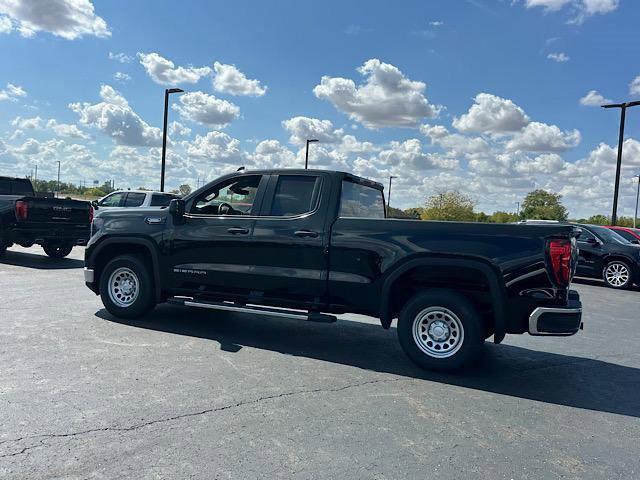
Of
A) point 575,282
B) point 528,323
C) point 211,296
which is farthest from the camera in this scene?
point 575,282

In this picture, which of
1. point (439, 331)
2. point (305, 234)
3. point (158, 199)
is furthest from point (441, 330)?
point (158, 199)

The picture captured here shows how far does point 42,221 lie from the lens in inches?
462

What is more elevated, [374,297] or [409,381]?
[374,297]

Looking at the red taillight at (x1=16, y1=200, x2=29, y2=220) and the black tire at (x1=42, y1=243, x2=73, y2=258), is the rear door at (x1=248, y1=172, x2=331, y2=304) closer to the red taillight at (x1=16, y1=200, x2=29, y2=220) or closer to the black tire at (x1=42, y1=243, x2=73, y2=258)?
the red taillight at (x1=16, y1=200, x2=29, y2=220)

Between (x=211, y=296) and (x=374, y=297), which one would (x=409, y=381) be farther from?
(x=211, y=296)

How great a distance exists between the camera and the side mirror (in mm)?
6121

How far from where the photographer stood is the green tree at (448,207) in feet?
166

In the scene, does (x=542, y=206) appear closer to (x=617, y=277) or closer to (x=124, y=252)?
(x=617, y=277)

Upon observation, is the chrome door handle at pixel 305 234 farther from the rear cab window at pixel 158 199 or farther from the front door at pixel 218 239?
the rear cab window at pixel 158 199

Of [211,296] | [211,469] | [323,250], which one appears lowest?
[211,469]

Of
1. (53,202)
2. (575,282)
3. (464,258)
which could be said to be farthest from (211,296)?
(575,282)

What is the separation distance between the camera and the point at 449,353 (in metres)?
4.96

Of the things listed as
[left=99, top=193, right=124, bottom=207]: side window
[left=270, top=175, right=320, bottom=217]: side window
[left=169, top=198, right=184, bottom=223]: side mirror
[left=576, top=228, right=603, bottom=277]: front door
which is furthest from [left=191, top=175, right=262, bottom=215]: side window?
[left=576, top=228, right=603, bottom=277]: front door

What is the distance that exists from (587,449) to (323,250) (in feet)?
9.60
